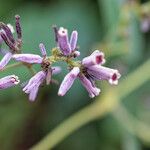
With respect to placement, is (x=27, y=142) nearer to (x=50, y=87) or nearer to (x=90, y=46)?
(x=50, y=87)

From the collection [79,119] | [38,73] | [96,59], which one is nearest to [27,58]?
[38,73]

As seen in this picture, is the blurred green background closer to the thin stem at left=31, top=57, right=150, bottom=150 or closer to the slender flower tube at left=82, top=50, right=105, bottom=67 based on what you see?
the thin stem at left=31, top=57, right=150, bottom=150

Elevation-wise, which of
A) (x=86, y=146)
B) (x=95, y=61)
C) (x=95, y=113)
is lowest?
(x=86, y=146)

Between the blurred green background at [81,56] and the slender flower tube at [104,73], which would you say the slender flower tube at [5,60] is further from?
the blurred green background at [81,56]

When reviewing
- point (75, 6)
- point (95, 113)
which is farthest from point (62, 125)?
point (75, 6)

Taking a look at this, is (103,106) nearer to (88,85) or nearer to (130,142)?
(130,142)
